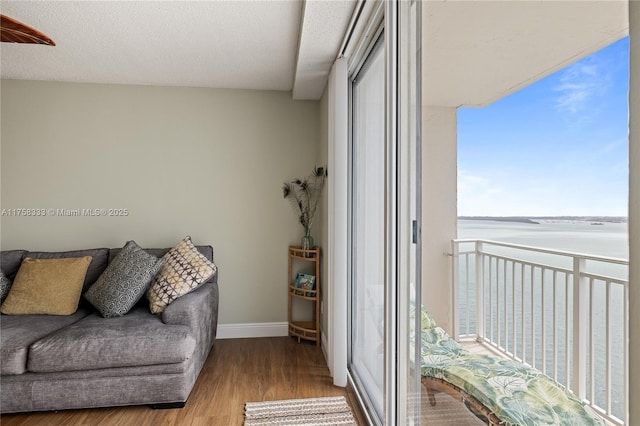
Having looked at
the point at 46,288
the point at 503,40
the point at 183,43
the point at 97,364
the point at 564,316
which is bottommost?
the point at 97,364

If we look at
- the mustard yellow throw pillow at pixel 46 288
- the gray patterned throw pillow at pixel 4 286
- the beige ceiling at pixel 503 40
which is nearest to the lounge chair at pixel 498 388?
the beige ceiling at pixel 503 40

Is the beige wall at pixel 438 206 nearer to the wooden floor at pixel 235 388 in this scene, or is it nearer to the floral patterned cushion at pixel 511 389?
the floral patterned cushion at pixel 511 389

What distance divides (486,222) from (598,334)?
15.8 inches

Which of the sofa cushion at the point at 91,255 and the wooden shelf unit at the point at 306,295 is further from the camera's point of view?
the wooden shelf unit at the point at 306,295

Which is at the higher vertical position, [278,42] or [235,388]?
[278,42]

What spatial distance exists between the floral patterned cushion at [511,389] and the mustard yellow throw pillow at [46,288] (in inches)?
118

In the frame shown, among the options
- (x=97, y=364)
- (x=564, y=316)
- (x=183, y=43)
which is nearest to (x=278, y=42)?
(x=183, y=43)

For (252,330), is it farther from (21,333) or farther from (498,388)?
(498,388)

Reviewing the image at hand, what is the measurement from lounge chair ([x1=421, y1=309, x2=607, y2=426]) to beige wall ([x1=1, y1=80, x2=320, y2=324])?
281cm

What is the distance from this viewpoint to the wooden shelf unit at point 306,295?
362cm

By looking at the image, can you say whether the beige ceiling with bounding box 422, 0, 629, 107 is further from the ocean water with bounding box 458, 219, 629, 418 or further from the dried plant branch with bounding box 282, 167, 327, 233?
the dried plant branch with bounding box 282, 167, 327, 233

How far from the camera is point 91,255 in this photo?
341 cm

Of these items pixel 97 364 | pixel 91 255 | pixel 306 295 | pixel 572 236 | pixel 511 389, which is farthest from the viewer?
pixel 306 295

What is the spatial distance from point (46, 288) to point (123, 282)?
0.64 m
